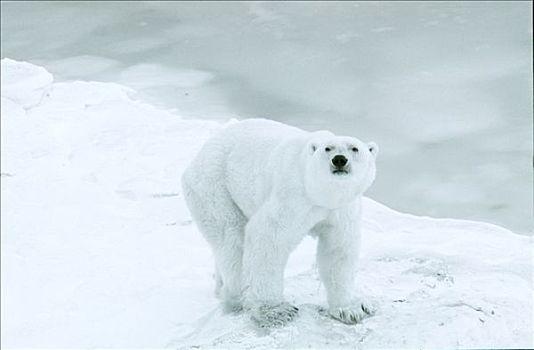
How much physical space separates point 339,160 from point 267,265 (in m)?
0.70

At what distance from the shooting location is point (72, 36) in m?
11.7

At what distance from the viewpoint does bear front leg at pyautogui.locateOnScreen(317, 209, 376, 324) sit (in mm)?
3912

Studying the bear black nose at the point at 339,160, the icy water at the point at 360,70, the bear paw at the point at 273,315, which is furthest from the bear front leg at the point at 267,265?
the icy water at the point at 360,70

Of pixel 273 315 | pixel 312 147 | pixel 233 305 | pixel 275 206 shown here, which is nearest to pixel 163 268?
pixel 233 305

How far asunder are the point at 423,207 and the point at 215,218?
2403mm

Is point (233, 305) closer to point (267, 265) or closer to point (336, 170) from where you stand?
point (267, 265)

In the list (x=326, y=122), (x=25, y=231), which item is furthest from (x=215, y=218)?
(x=326, y=122)

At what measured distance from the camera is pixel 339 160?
348cm

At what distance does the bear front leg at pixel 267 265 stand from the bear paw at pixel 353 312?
21 centimetres

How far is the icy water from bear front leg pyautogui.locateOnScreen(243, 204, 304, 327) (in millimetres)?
2385

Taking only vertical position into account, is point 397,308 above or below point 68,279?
above

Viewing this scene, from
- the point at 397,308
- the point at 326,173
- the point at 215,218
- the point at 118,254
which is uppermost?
the point at 326,173

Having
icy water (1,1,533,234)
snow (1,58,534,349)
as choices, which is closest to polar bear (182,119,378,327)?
snow (1,58,534,349)

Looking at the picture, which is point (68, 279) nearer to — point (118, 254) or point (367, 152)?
point (118, 254)
